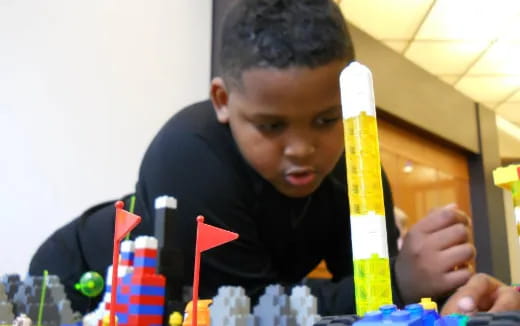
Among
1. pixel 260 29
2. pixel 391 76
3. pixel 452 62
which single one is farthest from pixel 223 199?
pixel 452 62

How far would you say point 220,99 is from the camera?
2.05 feet

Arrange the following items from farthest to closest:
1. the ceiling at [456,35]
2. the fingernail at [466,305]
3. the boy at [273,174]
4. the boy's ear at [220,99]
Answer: the ceiling at [456,35]
the boy's ear at [220,99]
the boy at [273,174]
the fingernail at [466,305]

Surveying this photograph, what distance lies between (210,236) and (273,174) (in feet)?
0.95

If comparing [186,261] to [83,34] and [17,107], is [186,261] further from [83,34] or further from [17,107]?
[83,34]

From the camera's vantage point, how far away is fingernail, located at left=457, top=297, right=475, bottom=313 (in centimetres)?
38

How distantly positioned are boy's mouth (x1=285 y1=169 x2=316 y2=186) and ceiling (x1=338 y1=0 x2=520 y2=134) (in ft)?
4.45

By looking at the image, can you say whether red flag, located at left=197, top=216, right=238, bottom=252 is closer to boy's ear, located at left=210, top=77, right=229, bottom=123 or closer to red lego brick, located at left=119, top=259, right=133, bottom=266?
red lego brick, located at left=119, top=259, right=133, bottom=266

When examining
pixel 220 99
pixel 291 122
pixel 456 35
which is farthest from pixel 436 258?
pixel 456 35

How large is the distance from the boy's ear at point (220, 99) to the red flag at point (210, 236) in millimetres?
349

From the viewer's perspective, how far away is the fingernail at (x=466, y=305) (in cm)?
38

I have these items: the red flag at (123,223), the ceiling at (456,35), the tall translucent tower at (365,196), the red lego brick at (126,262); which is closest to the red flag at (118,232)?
the red flag at (123,223)

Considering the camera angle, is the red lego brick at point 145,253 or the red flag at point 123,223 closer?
the red flag at point 123,223

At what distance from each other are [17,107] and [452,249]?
→ 2.96 feet

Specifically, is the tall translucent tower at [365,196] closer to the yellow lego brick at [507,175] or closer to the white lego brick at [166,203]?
the yellow lego brick at [507,175]
